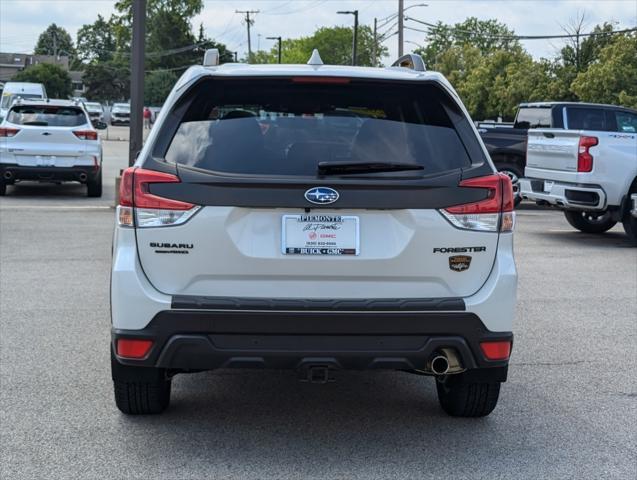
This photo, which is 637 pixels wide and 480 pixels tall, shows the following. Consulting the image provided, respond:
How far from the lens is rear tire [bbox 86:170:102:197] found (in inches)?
706

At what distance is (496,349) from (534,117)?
45.2 ft

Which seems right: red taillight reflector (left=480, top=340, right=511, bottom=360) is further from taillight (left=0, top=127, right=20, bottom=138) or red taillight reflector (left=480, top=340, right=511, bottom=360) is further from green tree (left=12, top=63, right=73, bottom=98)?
green tree (left=12, top=63, right=73, bottom=98)

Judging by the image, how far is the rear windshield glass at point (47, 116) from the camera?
17.5 metres

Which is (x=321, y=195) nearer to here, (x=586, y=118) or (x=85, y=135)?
(x=586, y=118)

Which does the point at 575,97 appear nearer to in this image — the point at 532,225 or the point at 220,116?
the point at 532,225

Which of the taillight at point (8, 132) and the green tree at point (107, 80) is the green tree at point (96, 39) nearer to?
the green tree at point (107, 80)

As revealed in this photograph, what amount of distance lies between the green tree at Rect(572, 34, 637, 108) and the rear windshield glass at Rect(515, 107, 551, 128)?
2086 centimetres

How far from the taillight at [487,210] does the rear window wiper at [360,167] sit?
0.27m

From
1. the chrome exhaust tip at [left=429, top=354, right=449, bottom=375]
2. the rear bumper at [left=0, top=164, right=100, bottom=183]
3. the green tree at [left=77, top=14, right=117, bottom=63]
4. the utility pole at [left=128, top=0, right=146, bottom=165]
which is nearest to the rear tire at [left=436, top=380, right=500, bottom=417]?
the chrome exhaust tip at [left=429, top=354, right=449, bottom=375]

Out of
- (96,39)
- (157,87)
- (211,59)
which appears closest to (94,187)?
(211,59)

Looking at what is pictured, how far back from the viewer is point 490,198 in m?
4.56

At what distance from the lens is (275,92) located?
4734 millimetres

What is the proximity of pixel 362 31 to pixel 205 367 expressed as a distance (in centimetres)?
13707

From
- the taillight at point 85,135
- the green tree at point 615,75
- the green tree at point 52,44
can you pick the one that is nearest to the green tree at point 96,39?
the green tree at point 52,44
